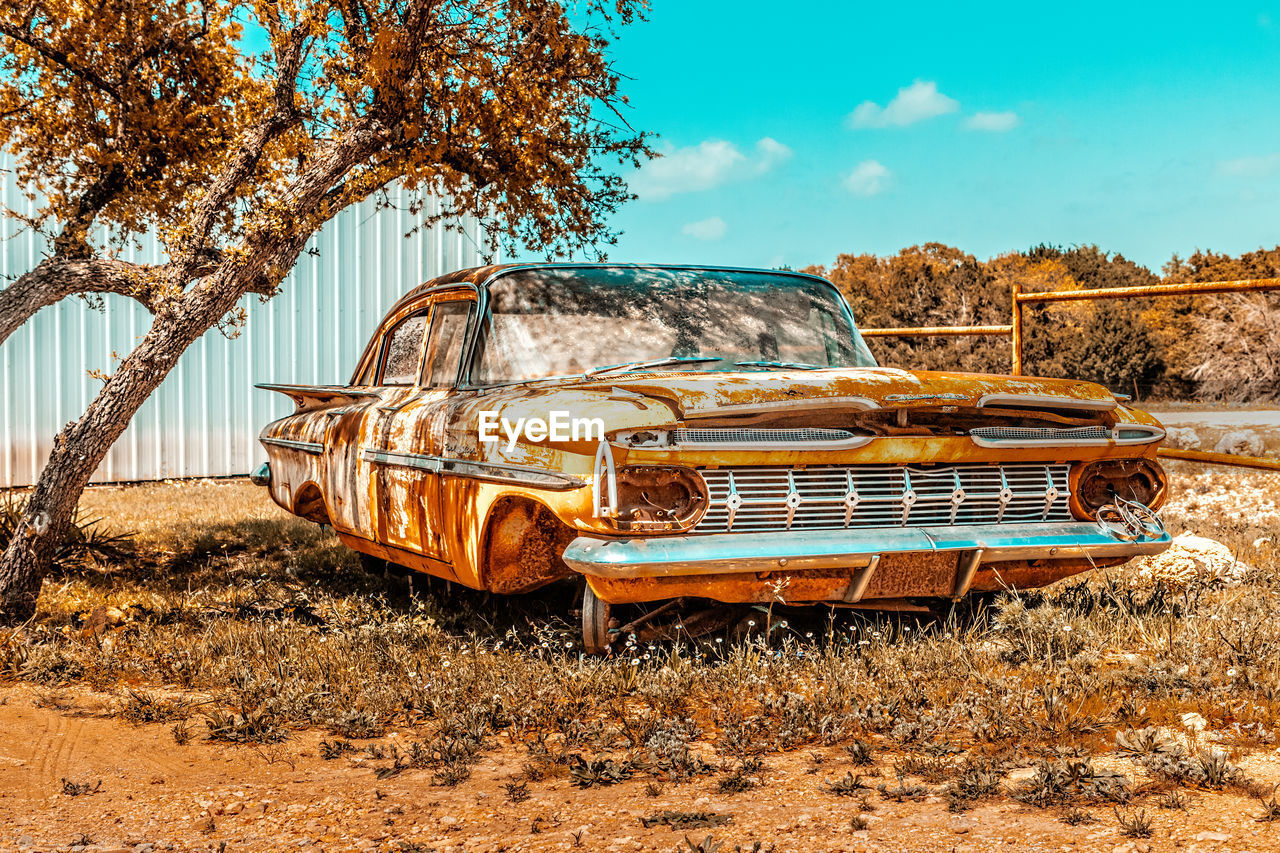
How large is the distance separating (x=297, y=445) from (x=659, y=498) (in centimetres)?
285

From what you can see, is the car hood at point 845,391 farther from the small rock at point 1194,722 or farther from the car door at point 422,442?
the small rock at point 1194,722

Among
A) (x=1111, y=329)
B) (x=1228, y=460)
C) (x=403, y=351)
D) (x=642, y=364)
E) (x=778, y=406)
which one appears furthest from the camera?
(x=1111, y=329)

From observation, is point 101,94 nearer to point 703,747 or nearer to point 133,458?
point 703,747

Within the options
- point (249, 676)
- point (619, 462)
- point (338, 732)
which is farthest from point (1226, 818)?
point (249, 676)

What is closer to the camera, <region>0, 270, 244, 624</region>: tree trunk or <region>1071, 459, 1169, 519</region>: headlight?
<region>1071, 459, 1169, 519</region>: headlight

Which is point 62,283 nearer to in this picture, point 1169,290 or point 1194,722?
point 1194,722

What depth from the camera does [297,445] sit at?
225 inches

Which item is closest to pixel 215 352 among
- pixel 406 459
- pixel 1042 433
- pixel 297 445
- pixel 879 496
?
pixel 297 445

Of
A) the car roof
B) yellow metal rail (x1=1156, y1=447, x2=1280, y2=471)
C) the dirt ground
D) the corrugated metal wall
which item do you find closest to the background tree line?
yellow metal rail (x1=1156, y1=447, x2=1280, y2=471)

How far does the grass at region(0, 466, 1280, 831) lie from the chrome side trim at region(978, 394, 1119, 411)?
0.88m

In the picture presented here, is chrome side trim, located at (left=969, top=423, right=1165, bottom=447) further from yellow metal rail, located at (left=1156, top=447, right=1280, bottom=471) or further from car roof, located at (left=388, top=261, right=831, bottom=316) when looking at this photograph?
yellow metal rail, located at (left=1156, top=447, right=1280, bottom=471)

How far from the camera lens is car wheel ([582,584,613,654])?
12.8 ft

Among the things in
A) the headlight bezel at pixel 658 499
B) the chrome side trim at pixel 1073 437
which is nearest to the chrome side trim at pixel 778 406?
the headlight bezel at pixel 658 499

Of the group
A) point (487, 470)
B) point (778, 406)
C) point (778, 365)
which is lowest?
point (487, 470)
